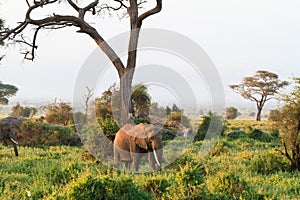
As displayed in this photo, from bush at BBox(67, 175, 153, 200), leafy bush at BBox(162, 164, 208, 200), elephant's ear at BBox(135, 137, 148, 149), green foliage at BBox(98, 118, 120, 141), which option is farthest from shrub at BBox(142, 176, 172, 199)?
green foliage at BBox(98, 118, 120, 141)

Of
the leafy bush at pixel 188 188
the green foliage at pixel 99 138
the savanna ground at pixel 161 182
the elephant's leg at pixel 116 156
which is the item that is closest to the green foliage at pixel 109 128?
the green foliage at pixel 99 138

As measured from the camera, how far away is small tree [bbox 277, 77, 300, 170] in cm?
884

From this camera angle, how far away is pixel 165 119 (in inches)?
759

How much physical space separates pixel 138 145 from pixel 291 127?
345 cm

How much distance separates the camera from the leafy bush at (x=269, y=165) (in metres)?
8.78

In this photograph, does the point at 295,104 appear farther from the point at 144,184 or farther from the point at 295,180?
the point at 144,184

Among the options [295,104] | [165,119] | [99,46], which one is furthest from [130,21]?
[295,104]

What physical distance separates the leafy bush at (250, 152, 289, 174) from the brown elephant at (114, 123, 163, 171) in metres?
2.11

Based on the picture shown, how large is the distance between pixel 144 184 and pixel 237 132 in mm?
13650

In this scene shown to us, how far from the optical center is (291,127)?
888cm

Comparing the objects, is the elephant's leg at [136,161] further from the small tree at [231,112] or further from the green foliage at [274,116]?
the small tree at [231,112]

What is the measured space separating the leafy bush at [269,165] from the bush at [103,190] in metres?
4.24

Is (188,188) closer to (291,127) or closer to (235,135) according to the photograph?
(291,127)

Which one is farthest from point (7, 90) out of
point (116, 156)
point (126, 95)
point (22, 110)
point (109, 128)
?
point (116, 156)
